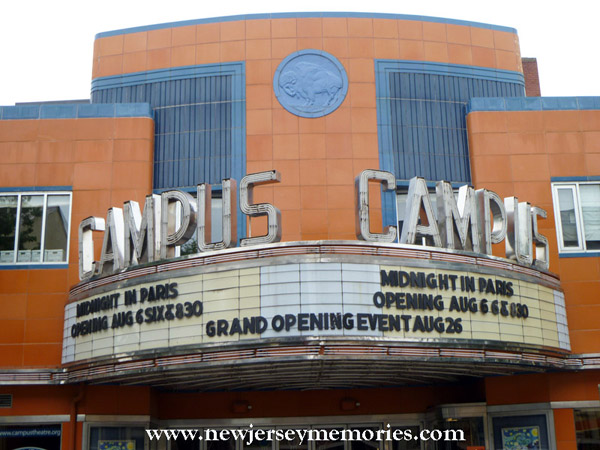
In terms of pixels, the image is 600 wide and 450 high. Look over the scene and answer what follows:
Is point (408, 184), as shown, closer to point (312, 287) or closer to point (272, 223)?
point (272, 223)

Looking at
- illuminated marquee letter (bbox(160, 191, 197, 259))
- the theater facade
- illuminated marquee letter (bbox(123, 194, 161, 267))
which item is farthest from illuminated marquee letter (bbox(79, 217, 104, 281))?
illuminated marquee letter (bbox(160, 191, 197, 259))

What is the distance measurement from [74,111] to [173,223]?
6.72 meters

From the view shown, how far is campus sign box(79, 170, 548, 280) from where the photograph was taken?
683 inches

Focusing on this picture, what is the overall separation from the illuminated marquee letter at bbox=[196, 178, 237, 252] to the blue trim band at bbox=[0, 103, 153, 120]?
19.6 feet

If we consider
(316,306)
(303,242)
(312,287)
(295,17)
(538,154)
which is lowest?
(316,306)

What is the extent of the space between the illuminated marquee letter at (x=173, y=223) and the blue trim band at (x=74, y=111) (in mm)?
5710

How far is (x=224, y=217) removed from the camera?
17484mm

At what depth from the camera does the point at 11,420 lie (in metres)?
20.3

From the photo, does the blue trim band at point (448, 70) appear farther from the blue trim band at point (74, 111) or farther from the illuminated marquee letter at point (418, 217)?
→ the blue trim band at point (74, 111)

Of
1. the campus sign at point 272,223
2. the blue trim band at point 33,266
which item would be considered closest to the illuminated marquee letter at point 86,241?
the campus sign at point 272,223

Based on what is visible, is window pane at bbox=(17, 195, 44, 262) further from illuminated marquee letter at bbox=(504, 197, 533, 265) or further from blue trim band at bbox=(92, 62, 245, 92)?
illuminated marquee letter at bbox=(504, 197, 533, 265)

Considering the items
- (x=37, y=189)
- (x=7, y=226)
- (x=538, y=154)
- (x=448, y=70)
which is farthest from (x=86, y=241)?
(x=538, y=154)

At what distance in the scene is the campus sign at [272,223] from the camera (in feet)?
56.9

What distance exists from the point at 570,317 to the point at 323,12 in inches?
470
